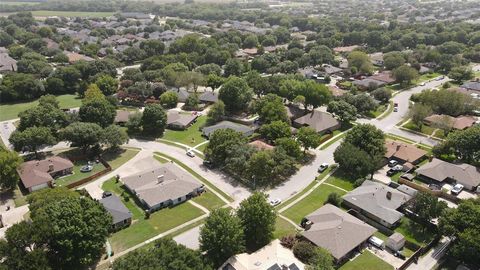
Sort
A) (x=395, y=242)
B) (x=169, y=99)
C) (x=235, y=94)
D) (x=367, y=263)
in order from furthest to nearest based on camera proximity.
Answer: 1. (x=169, y=99)
2. (x=235, y=94)
3. (x=395, y=242)
4. (x=367, y=263)

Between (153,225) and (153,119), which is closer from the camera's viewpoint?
(153,225)

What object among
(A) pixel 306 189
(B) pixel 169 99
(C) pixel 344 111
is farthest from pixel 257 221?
(B) pixel 169 99

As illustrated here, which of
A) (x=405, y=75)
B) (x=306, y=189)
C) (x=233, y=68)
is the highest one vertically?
(x=233, y=68)

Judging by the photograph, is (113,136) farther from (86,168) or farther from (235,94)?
(235,94)

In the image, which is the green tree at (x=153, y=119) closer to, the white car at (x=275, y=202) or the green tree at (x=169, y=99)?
the green tree at (x=169, y=99)

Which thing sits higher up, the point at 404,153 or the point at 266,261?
the point at 266,261

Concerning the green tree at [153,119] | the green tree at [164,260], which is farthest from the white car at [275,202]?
the green tree at [153,119]
